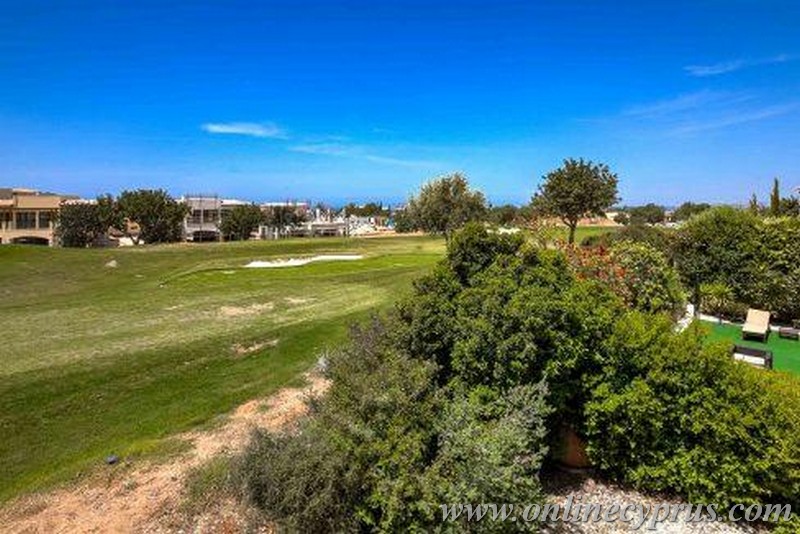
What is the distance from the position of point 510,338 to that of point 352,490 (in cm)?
302

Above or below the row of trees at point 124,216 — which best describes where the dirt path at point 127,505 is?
below

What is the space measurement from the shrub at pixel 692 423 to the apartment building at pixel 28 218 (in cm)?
8913

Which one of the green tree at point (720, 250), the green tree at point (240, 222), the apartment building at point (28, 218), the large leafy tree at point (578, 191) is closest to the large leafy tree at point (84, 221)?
the apartment building at point (28, 218)

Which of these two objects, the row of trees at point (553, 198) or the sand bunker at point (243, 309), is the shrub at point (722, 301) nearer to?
the row of trees at point (553, 198)

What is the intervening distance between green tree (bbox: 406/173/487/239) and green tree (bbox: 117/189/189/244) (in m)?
45.8

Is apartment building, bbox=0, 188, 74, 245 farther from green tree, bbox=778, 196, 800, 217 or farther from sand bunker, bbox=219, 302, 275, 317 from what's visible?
green tree, bbox=778, 196, 800, 217

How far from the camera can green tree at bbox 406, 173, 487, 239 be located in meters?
42.5

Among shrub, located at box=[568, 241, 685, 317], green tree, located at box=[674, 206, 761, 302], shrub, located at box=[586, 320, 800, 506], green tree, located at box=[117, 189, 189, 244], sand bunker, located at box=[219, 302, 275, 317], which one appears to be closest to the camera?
shrub, located at box=[586, 320, 800, 506]

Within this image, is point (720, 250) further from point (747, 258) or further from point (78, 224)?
point (78, 224)

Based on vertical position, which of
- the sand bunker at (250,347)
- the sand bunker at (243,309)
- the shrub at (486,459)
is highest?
the shrub at (486,459)

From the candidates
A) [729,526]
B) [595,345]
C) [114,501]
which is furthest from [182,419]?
[729,526]

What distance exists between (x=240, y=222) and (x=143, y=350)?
8005 centimetres

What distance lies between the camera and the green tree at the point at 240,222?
300ft

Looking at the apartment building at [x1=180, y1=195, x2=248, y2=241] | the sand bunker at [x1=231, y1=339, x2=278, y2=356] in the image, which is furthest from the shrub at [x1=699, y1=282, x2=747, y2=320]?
the apartment building at [x1=180, y1=195, x2=248, y2=241]
